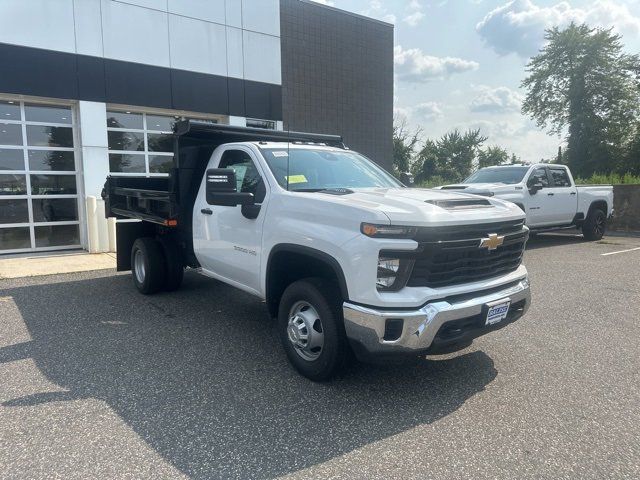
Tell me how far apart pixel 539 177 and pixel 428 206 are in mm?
9235

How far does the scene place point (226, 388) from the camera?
3.92 metres

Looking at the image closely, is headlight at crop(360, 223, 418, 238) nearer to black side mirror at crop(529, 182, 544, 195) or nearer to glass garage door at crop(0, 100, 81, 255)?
black side mirror at crop(529, 182, 544, 195)

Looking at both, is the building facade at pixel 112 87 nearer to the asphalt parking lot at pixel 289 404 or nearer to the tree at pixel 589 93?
the asphalt parking lot at pixel 289 404

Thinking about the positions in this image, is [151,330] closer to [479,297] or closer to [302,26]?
[479,297]

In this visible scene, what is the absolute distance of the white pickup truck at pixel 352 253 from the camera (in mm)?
3430

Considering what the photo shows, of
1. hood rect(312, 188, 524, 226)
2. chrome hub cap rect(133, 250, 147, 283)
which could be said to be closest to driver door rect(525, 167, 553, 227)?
hood rect(312, 188, 524, 226)

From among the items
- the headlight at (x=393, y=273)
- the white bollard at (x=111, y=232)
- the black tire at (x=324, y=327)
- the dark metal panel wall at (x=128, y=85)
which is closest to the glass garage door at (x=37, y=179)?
the dark metal panel wall at (x=128, y=85)

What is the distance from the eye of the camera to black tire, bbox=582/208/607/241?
12977 millimetres

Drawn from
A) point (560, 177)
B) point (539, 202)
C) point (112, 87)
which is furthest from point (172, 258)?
point (560, 177)

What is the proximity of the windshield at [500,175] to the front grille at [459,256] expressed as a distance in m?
8.06

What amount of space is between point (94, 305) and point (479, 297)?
203 inches

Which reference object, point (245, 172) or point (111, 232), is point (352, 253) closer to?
point (245, 172)

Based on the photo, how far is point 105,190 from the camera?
7996mm

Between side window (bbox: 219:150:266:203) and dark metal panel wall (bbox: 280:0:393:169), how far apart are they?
382 inches
